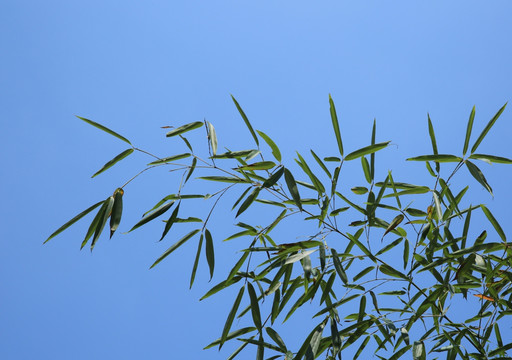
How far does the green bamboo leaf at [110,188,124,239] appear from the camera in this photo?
168 centimetres

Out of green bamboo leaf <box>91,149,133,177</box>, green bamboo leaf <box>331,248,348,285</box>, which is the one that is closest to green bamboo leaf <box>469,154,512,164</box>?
green bamboo leaf <box>331,248,348,285</box>

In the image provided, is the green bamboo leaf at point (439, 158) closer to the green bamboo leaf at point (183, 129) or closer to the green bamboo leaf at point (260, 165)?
the green bamboo leaf at point (260, 165)

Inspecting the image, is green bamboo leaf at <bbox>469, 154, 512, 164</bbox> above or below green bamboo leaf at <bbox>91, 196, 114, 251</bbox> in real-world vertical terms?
above

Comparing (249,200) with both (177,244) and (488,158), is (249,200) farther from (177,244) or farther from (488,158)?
(488,158)

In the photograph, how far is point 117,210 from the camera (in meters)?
1.71

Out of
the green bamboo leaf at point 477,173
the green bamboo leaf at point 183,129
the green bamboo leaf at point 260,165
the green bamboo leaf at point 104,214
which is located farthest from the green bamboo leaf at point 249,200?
the green bamboo leaf at point 477,173

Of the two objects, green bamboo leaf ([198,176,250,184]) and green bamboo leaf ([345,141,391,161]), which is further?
green bamboo leaf ([198,176,250,184])

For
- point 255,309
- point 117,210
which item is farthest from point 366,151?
point 117,210

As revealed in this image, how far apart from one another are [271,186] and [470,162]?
664mm

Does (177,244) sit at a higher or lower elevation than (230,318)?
higher

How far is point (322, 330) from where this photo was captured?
180cm

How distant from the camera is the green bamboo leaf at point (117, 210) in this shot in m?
1.68

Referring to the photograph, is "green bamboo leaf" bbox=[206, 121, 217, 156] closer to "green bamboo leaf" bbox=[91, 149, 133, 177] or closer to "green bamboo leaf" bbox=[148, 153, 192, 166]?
"green bamboo leaf" bbox=[148, 153, 192, 166]

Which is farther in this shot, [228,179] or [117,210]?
[228,179]
